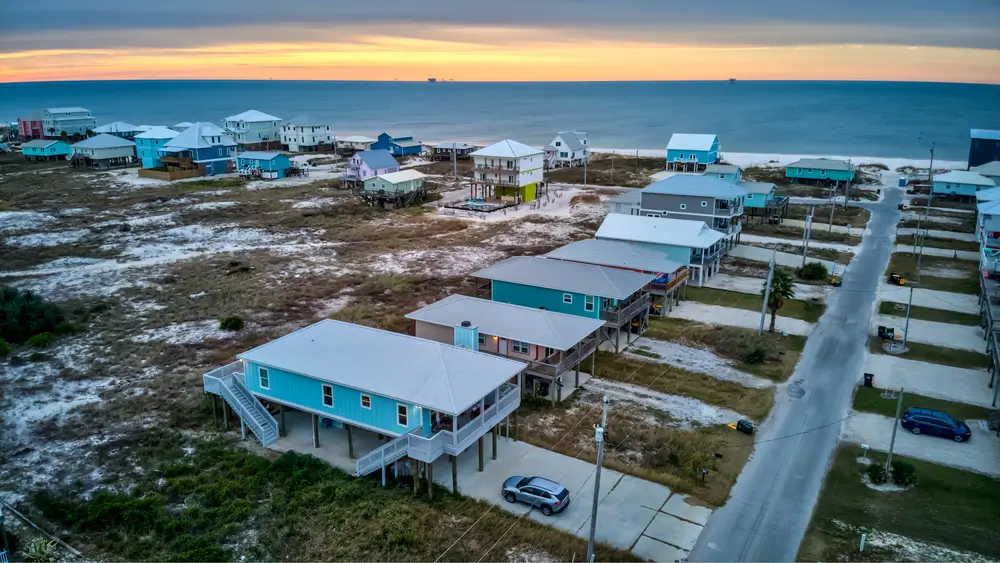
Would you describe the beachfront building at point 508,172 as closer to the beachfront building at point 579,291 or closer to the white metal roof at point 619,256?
the white metal roof at point 619,256

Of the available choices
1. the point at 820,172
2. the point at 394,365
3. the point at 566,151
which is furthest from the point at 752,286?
the point at 566,151

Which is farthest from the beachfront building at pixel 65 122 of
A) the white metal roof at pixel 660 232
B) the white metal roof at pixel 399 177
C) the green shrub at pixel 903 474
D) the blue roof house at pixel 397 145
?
the green shrub at pixel 903 474

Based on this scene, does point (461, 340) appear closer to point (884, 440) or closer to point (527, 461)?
point (527, 461)

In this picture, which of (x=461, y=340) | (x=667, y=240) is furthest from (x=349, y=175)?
(x=461, y=340)

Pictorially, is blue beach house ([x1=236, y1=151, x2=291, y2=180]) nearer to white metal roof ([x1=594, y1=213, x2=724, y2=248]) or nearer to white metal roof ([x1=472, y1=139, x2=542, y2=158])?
white metal roof ([x1=472, y1=139, x2=542, y2=158])

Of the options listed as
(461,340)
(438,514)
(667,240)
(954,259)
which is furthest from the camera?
(954,259)

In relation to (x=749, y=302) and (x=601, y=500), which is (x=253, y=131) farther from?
(x=601, y=500)

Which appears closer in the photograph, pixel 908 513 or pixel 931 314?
pixel 908 513
